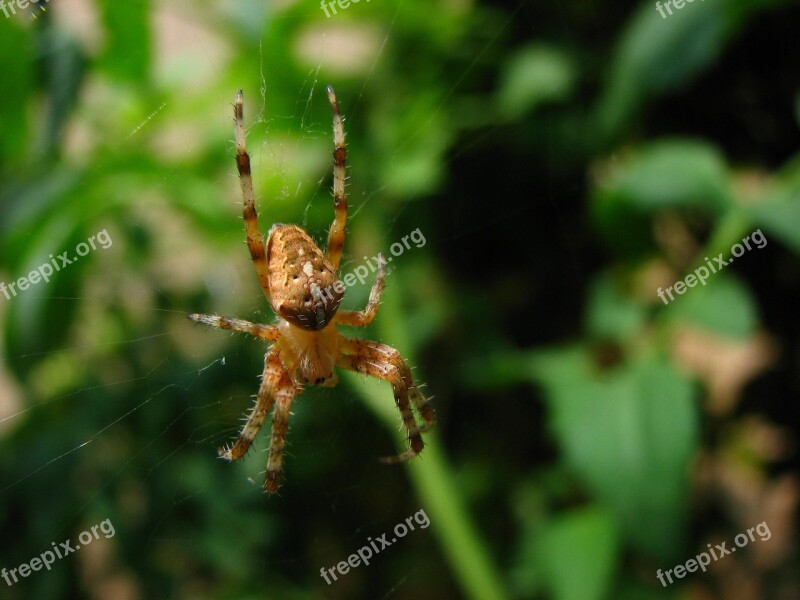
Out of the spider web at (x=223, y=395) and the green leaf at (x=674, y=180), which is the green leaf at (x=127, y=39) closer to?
the spider web at (x=223, y=395)

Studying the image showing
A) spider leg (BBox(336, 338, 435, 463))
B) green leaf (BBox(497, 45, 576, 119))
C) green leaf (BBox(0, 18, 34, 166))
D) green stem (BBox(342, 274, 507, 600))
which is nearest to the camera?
green leaf (BBox(0, 18, 34, 166))

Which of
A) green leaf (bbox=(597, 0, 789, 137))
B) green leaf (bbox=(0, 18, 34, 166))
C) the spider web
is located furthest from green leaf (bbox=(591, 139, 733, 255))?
green leaf (bbox=(0, 18, 34, 166))

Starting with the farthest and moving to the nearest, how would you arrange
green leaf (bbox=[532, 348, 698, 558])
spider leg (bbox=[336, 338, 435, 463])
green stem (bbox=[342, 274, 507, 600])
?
green stem (bbox=[342, 274, 507, 600]) → spider leg (bbox=[336, 338, 435, 463]) → green leaf (bbox=[532, 348, 698, 558])

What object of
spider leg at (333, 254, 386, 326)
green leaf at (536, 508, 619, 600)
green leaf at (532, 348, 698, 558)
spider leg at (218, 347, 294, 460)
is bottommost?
green leaf at (536, 508, 619, 600)

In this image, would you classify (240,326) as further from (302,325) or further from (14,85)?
(14,85)

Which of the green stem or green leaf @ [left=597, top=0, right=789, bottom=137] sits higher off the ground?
green leaf @ [left=597, top=0, right=789, bottom=137]

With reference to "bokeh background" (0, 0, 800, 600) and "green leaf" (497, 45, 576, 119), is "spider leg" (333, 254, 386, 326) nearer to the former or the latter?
"bokeh background" (0, 0, 800, 600)

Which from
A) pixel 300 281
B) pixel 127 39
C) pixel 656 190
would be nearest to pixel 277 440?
pixel 300 281
